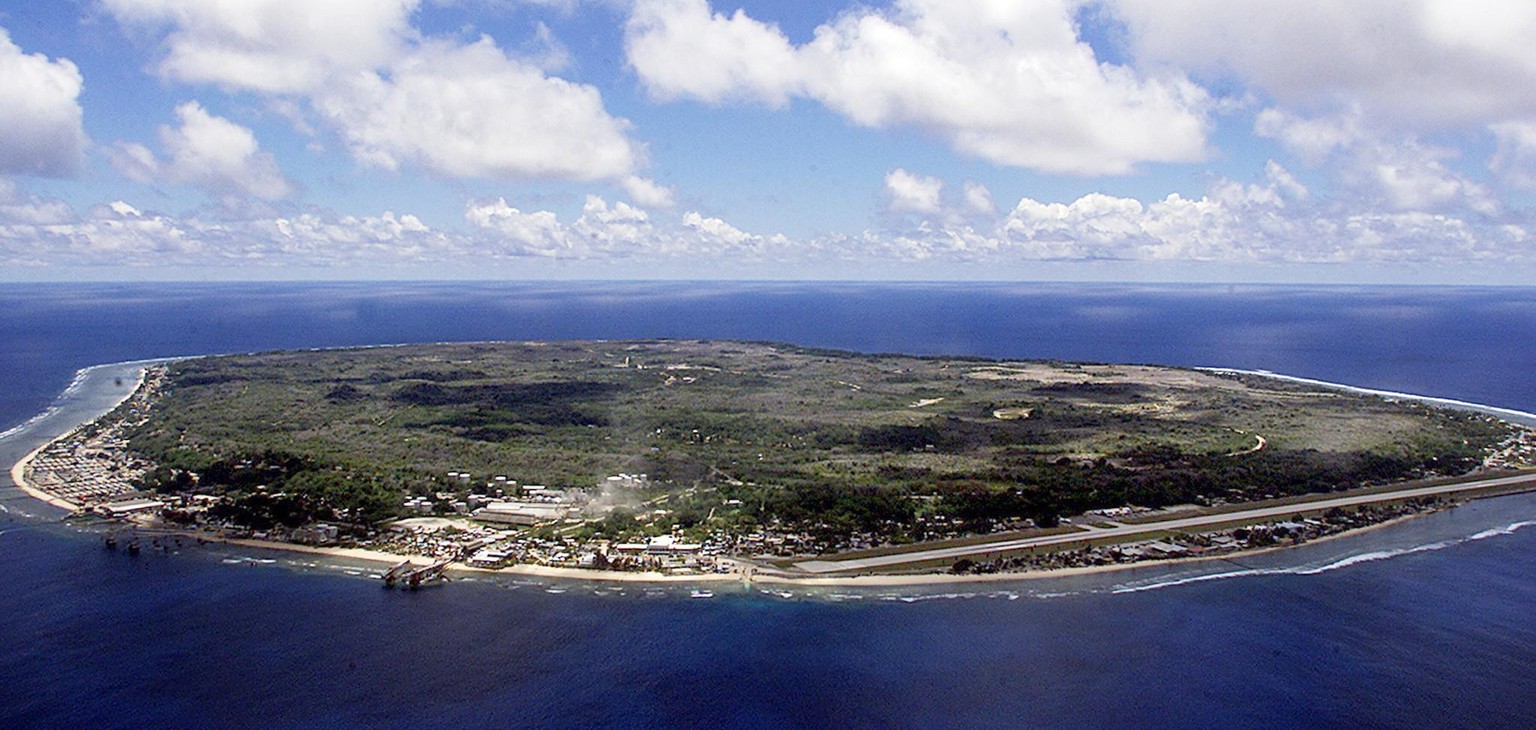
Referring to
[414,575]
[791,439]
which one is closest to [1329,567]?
[791,439]

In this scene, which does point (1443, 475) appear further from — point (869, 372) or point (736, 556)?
point (869, 372)

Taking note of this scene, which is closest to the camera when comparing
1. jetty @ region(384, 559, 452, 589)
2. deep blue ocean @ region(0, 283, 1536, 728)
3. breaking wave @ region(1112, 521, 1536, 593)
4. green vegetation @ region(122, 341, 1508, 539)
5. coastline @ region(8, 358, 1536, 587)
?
deep blue ocean @ region(0, 283, 1536, 728)

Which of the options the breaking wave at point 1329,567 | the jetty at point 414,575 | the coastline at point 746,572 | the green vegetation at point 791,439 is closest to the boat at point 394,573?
the jetty at point 414,575

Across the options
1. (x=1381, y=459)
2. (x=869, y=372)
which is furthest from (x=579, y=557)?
(x=869, y=372)

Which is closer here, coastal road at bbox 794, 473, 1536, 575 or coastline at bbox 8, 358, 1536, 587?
coastline at bbox 8, 358, 1536, 587

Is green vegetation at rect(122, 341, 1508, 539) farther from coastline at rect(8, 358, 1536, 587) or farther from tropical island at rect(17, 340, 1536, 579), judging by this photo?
coastline at rect(8, 358, 1536, 587)

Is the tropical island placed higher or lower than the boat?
higher

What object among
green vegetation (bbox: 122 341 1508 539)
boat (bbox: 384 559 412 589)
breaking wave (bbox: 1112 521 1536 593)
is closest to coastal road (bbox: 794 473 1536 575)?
green vegetation (bbox: 122 341 1508 539)

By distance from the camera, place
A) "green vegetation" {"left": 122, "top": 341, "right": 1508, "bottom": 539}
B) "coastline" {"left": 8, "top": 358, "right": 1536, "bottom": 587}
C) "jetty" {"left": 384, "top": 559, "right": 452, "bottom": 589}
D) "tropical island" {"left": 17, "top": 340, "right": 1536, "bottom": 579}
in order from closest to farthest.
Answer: "jetty" {"left": 384, "top": 559, "right": 452, "bottom": 589} → "coastline" {"left": 8, "top": 358, "right": 1536, "bottom": 587} → "tropical island" {"left": 17, "top": 340, "right": 1536, "bottom": 579} → "green vegetation" {"left": 122, "top": 341, "right": 1508, "bottom": 539}
